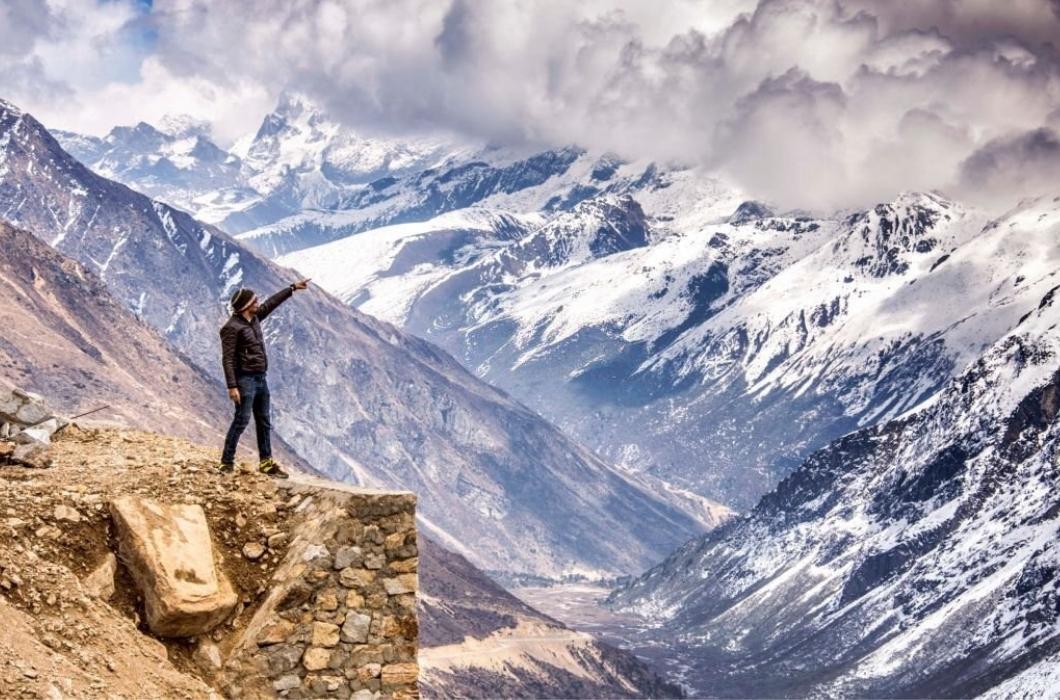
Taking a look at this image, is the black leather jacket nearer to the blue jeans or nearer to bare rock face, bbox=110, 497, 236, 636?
the blue jeans

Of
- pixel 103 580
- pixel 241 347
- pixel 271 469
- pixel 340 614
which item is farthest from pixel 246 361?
pixel 340 614

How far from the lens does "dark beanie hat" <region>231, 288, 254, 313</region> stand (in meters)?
31.9

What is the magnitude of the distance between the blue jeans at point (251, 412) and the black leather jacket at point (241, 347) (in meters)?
0.18

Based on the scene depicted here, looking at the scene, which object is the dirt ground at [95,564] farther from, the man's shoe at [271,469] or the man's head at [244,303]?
the man's head at [244,303]

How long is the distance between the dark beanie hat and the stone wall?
5708 mm

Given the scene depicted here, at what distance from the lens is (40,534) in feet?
86.7

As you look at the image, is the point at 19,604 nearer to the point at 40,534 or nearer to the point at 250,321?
the point at 40,534

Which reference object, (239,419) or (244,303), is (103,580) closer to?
(239,419)

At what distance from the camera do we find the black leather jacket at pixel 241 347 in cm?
3145

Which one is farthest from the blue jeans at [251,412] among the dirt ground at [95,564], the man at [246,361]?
the dirt ground at [95,564]

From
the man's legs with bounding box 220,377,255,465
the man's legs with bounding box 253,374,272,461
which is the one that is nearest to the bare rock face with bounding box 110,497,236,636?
the man's legs with bounding box 220,377,255,465

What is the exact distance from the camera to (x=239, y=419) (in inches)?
1216

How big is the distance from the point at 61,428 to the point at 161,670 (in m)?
9.74

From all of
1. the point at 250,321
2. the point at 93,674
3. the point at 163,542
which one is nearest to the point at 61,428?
the point at 250,321
